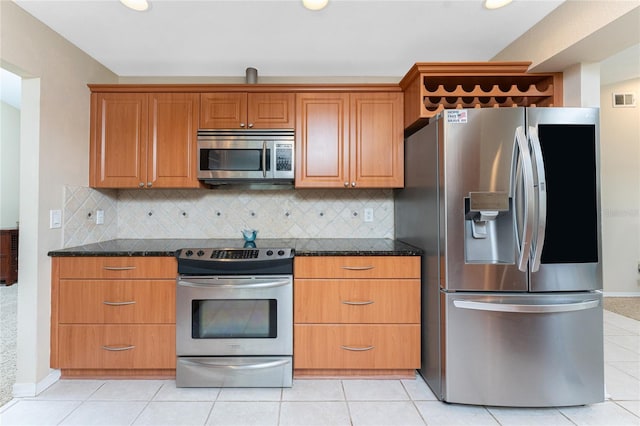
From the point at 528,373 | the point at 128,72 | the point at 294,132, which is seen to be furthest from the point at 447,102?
the point at 128,72

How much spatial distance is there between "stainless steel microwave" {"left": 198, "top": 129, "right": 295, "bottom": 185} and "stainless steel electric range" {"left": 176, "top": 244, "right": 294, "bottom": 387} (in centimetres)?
66

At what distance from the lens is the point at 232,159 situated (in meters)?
2.45

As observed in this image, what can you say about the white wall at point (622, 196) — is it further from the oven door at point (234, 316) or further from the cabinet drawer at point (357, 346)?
the oven door at point (234, 316)

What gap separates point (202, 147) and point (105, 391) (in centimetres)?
177

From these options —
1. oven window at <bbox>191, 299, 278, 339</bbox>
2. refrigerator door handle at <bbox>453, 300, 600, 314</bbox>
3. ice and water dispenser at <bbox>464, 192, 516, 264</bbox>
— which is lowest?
oven window at <bbox>191, 299, 278, 339</bbox>

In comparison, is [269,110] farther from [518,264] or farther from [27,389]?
[27,389]

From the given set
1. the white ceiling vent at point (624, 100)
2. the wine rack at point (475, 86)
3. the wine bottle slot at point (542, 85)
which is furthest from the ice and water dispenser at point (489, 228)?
the white ceiling vent at point (624, 100)

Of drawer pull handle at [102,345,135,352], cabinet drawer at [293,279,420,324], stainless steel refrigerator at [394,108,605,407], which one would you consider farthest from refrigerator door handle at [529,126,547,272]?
drawer pull handle at [102,345,135,352]

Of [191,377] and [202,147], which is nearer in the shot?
[191,377]

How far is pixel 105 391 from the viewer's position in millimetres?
1983

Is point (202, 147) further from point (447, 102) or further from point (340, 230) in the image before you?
point (447, 102)

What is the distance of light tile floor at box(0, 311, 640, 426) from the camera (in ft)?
5.60

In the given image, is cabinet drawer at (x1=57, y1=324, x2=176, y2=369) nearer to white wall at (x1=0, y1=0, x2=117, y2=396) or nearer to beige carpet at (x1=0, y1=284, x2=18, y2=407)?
white wall at (x1=0, y1=0, x2=117, y2=396)

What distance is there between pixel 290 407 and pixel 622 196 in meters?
4.85
